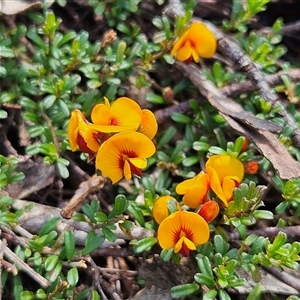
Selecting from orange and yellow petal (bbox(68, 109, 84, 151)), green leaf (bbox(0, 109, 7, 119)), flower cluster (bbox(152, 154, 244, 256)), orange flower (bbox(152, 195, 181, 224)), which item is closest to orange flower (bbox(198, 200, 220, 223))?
flower cluster (bbox(152, 154, 244, 256))

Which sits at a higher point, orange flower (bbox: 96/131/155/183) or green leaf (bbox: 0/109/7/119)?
orange flower (bbox: 96/131/155/183)

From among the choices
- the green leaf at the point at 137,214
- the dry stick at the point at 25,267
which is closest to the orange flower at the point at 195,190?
the green leaf at the point at 137,214

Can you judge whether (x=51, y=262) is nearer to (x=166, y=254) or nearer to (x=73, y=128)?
(x=166, y=254)

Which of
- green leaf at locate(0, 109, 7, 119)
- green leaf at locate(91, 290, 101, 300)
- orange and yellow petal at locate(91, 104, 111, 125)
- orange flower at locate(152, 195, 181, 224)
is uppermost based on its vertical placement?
orange and yellow petal at locate(91, 104, 111, 125)

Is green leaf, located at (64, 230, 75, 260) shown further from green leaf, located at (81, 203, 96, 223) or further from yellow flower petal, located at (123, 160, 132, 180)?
yellow flower petal, located at (123, 160, 132, 180)

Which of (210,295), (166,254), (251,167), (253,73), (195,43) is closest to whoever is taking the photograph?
(210,295)

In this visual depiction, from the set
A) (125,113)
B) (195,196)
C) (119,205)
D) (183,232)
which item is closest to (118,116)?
(125,113)
